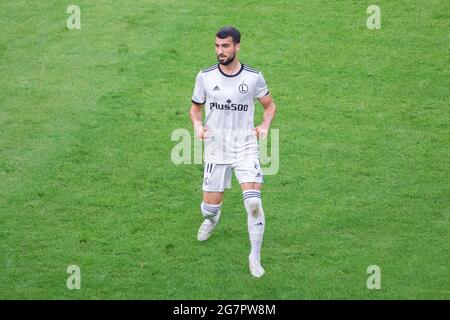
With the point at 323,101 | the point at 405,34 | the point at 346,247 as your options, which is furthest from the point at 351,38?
the point at 346,247

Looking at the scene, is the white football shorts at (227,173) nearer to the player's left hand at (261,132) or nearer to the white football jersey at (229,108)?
the white football jersey at (229,108)

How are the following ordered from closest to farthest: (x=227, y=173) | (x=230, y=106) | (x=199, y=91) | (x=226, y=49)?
(x=226, y=49) → (x=230, y=106) → (x=199, y=91) → (x=227, y=173)

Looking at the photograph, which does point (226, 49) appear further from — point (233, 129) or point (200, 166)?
point (200, 166)

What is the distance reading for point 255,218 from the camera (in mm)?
10086

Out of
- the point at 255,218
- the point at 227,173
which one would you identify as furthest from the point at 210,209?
the point at 255,218

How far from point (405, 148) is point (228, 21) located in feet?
15.8

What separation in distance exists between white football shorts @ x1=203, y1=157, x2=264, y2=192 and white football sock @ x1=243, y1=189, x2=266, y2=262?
22cm

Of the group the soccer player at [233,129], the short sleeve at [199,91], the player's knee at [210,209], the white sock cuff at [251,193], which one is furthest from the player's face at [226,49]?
the player's knee at [210,209]

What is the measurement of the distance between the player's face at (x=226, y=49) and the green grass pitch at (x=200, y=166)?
2585 mm

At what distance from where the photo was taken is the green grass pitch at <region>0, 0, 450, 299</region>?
10.3 m

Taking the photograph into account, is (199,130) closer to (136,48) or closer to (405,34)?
(136,48)

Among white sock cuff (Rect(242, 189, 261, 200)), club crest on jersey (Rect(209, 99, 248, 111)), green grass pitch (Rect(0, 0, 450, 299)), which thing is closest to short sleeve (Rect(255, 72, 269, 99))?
club crest on jersey (Rect(209, 99, 248, 111))

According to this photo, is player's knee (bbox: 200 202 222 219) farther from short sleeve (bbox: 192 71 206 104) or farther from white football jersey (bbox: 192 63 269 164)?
short sleeve (bbox: 192 71 206 104)

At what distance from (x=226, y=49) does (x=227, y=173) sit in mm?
1637
